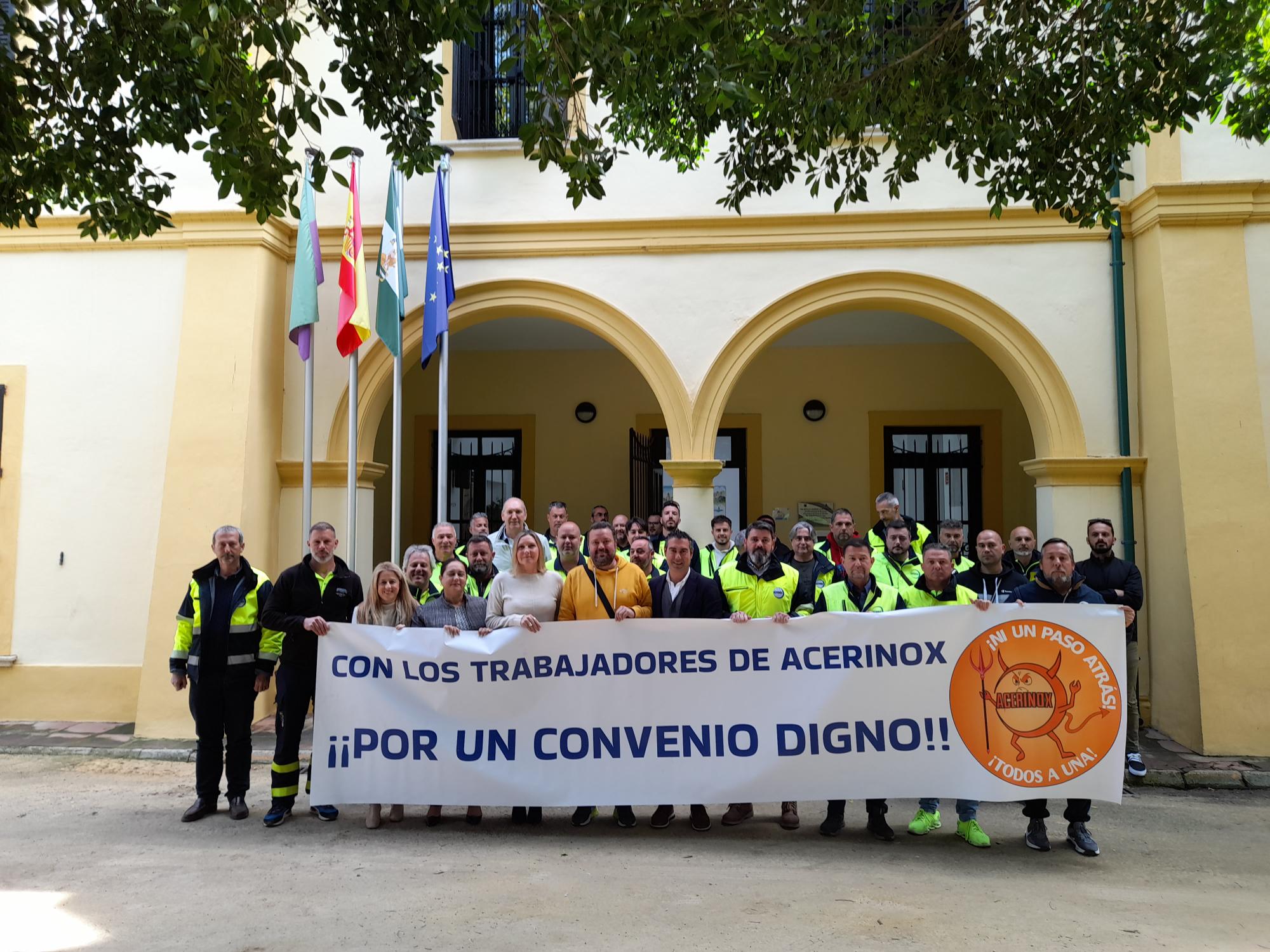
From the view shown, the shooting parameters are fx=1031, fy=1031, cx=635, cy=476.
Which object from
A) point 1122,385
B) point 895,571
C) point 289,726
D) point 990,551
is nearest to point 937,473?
point 1122,385

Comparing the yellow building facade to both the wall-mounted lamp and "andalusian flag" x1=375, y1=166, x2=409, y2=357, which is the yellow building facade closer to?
"andalusian flag" x1=375, y1=166, x2=409, y2=357

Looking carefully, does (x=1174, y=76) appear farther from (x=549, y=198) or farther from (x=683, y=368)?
(x=549, y=198)

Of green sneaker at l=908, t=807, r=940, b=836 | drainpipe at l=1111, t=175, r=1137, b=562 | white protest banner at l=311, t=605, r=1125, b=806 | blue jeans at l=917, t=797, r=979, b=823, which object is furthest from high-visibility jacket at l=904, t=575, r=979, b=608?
drainpipe at l=1111, t=175, r=1137, b=562

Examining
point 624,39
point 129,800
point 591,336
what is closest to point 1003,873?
point 624,39

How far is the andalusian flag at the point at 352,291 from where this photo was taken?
8.67m

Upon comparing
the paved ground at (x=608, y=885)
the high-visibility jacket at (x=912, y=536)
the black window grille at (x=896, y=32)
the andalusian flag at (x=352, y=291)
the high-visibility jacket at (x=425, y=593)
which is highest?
the black window grille at (x=896, y=32)

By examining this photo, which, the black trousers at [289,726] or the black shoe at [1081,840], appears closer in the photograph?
the black shoe at [1081,840]

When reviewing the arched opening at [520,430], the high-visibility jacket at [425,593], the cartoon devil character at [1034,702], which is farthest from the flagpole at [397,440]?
the cartoon devil character at [1034,702]

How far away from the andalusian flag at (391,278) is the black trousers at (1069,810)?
19.8 feet

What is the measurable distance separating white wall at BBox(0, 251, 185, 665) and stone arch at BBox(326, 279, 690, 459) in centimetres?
173

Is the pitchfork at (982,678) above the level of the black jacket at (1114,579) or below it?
below

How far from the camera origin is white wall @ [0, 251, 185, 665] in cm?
948

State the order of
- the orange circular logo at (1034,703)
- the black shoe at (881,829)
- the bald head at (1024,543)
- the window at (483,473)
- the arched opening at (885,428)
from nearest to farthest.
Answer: the orange circular logo at (1034,703)
the black shoe at (881,829)
the bald head at (1024,543)
the arched opening at (885,428)
the window at (483,473)

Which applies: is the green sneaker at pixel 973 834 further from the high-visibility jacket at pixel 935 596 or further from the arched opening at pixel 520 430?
the arched opening at pixel 520 430
